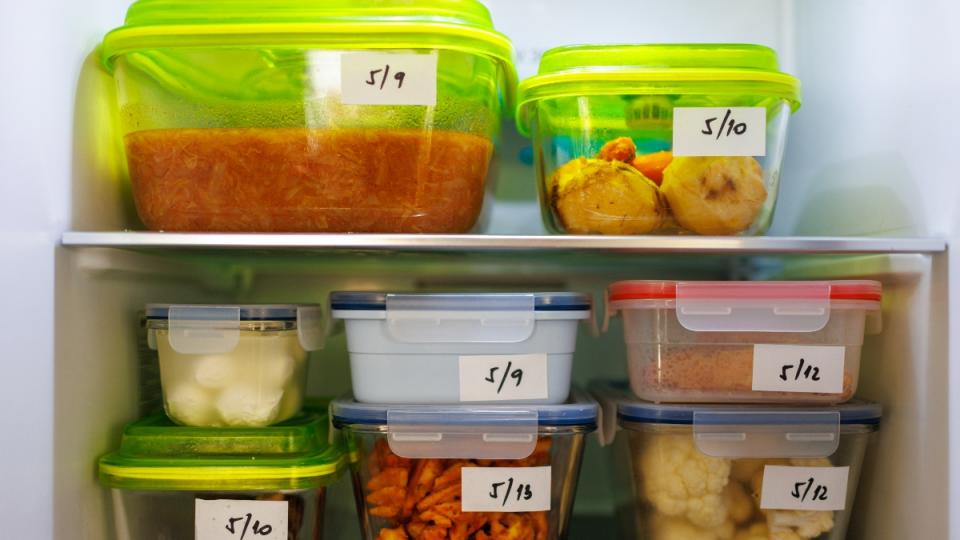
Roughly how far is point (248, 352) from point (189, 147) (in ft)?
0.91

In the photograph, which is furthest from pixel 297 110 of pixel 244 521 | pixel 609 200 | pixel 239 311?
pixel 244 521

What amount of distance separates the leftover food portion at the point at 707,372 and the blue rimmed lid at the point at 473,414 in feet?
0.35

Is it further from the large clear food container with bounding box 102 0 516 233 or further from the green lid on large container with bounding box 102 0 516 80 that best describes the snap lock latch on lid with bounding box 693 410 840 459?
the green lid on large container with bounding box 102 0 516 80

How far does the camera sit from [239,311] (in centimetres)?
106

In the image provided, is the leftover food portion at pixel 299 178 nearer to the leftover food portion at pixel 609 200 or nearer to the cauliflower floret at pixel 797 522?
the leftover food portion at pixel 609 200

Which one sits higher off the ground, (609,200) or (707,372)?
(609,200)

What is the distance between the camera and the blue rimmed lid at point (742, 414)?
3.41 ft

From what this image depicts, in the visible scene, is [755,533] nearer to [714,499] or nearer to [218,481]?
[714,499]

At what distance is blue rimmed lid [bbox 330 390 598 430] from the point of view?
103cm

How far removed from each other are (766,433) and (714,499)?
11 centimetres

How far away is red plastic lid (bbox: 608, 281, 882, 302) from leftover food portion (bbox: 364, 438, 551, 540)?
25cm

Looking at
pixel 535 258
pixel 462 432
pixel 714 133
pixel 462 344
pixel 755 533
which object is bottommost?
pixel 755 533

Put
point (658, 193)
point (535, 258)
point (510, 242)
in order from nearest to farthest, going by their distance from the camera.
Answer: point (510, 242) < point (658, 193) < point (535, 258)

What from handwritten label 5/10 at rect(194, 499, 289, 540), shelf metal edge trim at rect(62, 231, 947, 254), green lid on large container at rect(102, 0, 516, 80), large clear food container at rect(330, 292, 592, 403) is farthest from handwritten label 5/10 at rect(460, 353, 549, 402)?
green lid on large container at rect(102, 0, 516, 80)
